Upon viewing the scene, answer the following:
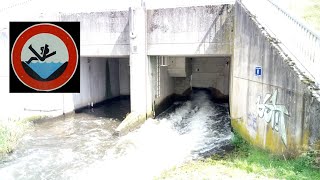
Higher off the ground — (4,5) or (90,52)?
(4,5)

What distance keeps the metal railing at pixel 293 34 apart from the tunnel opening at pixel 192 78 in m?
8.42

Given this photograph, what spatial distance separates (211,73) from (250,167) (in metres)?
15.6

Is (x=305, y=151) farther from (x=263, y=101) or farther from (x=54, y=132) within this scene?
(x=54, y=132)

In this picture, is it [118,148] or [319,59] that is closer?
[319,59]

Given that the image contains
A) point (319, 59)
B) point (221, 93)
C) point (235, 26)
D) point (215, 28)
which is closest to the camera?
point (319, 59)

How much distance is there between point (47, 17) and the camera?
52.3ft

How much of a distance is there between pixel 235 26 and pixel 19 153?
1009 cm

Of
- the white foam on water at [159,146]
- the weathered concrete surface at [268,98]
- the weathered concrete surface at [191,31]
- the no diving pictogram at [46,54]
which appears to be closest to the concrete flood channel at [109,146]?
the white foam on water at [159,146]

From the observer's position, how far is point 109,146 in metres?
11.7

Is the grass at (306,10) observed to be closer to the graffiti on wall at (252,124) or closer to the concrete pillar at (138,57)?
the graffiti on wall at (252,124)

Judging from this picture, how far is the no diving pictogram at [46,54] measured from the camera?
7.53 metres

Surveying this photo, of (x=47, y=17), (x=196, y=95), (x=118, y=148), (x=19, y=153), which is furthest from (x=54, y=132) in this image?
(x=196, y=95)

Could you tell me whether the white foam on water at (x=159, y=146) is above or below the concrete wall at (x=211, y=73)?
below

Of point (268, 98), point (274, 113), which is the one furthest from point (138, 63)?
point (274, 113)
